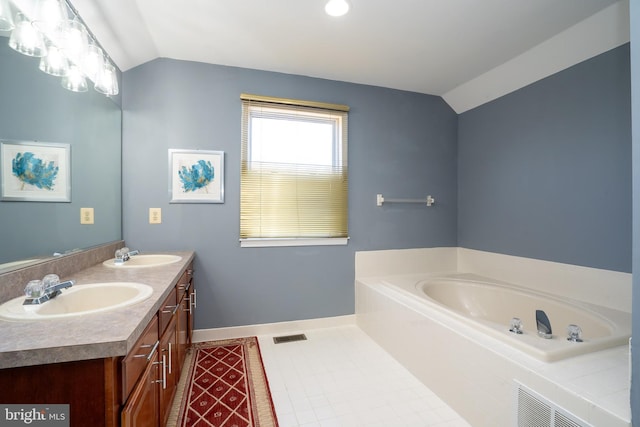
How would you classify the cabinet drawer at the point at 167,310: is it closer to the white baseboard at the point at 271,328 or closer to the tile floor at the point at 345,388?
the tile floor at the point at 345,388

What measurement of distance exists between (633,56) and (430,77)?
2014 mm

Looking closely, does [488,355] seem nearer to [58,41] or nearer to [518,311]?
[518,311]

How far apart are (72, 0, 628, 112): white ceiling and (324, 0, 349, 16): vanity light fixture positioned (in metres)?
0.04

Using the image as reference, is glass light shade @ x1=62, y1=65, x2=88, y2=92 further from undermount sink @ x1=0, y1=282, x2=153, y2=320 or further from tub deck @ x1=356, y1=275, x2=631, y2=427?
tub deck @ x1=356, y1=275, x2=631, y2=427

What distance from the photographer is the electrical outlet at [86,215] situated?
1.71m

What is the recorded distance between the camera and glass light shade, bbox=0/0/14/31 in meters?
1.09

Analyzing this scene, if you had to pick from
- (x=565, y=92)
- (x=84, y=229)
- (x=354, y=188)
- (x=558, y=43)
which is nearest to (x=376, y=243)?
(x=354, y=188)

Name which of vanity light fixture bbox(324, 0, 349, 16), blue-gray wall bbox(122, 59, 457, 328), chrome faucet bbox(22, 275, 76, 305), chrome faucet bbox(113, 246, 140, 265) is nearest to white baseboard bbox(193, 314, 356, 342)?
blue-gray wall bbox(122, 59, 457, 328)

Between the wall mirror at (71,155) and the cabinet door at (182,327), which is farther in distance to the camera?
the cabinet door at (182,327)

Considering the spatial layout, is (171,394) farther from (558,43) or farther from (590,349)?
(558,43)

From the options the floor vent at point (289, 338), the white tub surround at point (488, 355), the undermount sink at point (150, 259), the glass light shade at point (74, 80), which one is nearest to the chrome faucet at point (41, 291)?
the undermount sink at point (150, 259)

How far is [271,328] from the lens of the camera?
100 inches

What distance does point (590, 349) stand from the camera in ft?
4.42

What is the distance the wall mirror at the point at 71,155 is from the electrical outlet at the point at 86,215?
27mm
